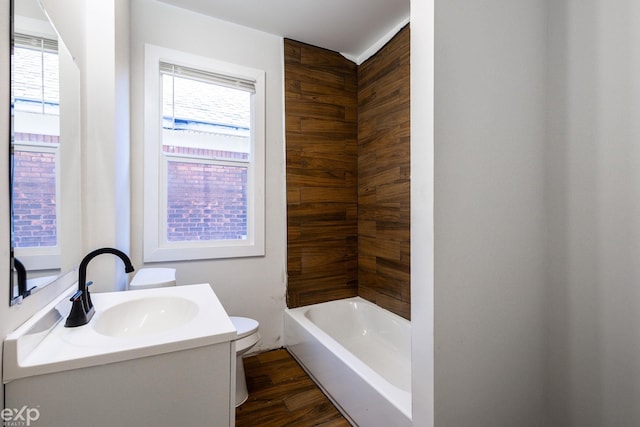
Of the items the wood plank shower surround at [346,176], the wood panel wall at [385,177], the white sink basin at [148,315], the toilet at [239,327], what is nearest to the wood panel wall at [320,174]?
the wood plank shower surround at [346,176]

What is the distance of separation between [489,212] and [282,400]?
1.65 metres

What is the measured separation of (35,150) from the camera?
2.93 ft

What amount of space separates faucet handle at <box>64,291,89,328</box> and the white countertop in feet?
0.06

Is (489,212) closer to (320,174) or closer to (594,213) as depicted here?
(594,213)

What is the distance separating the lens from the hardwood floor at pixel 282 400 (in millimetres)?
1628

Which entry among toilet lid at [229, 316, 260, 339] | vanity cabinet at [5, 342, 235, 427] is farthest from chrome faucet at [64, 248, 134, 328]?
toilet lid at [229, 316, 260, 339]

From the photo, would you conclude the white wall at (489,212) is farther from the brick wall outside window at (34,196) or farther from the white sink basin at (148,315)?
the brick wall outside window at (34,196)

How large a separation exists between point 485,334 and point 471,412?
0.31 m

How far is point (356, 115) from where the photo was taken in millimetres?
2781

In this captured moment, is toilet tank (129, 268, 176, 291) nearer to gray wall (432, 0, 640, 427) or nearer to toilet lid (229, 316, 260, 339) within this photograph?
toilet lid (229, 316, 260, 339)

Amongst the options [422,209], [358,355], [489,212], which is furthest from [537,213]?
[358,355]

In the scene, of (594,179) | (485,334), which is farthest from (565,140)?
(485,334)

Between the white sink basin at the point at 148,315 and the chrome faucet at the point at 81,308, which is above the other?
the chrome faucet at the point at 81,308

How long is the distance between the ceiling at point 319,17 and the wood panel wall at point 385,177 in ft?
0.50
